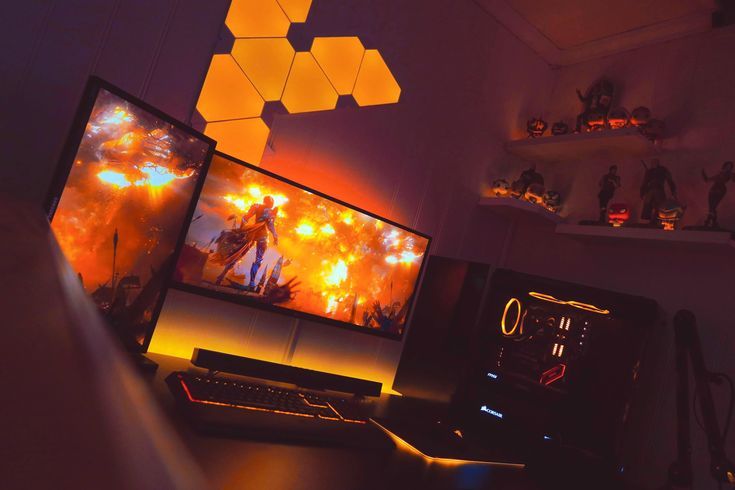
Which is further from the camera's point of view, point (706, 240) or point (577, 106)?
point (577, 106)

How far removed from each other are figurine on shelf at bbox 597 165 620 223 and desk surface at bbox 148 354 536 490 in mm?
1440

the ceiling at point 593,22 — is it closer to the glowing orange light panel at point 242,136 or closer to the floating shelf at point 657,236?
the floating shelf at point 657,236

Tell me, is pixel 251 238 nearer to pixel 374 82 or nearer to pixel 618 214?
pixel 374 82

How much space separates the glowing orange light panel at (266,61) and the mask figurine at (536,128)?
4.51 ft

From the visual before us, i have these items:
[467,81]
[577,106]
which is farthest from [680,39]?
[467,81]

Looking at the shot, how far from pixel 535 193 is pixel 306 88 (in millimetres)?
1287

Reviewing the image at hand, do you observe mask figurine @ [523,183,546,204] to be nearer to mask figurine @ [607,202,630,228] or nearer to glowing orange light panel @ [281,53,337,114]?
mask figurine @ [607,202,630,228]

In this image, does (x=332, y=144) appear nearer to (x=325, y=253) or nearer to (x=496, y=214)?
(x=325, y=253)

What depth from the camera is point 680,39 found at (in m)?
2.27

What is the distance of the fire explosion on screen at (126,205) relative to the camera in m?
1.17

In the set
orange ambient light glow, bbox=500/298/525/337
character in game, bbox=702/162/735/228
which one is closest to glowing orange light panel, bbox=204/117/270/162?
orange ambient light glow, bbox=500/298/525/337

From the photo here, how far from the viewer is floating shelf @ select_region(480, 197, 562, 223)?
2.33 metres

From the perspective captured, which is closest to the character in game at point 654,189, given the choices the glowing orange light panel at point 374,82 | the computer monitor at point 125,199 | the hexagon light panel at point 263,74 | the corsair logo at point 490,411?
the corsair logo at point 490,411

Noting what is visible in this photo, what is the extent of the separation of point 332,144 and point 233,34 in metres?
0.55
